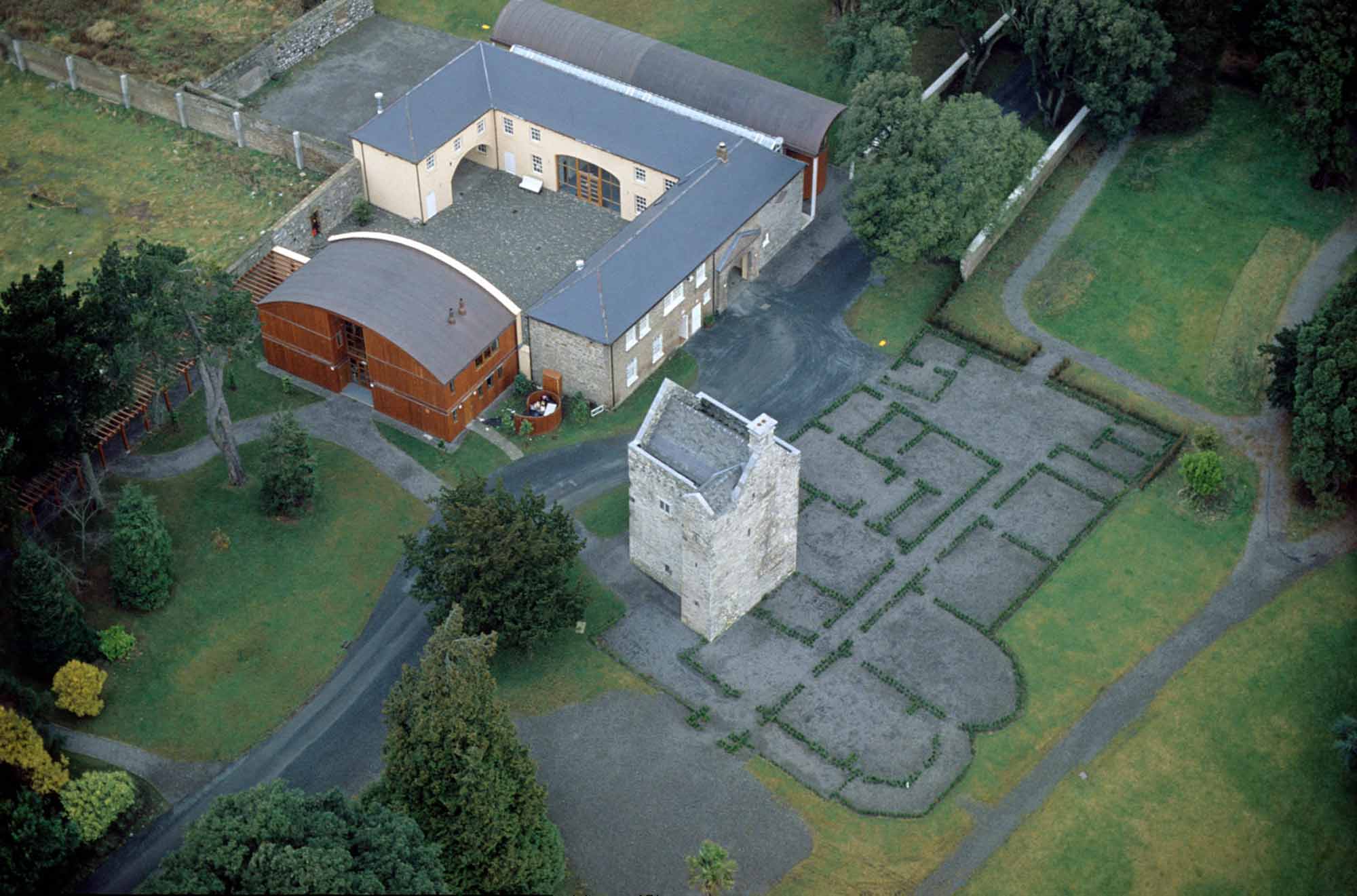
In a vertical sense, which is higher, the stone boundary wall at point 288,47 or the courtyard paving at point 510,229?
the stone boundary wall at point 288,47

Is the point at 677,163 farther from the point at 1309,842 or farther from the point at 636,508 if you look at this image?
the point at 1309,842

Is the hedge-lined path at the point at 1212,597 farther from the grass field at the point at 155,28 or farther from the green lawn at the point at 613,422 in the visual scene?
the grass field at the point at 155,28

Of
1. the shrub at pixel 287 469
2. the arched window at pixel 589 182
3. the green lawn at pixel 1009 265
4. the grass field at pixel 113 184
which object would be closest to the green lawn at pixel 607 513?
the shrub at pixel 287 469

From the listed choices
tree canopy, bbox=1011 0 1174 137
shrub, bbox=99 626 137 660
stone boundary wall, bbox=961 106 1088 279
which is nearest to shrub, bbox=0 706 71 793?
shrub, bbox=99 626 137 660

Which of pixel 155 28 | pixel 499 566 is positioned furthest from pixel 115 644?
pixel 155 28

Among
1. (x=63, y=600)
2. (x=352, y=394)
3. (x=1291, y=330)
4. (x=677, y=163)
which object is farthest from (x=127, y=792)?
(x=1291, y=330)
